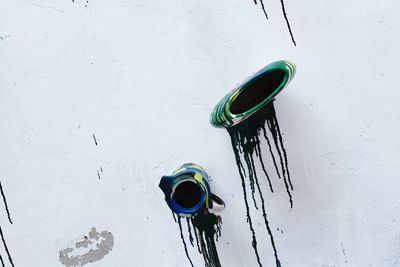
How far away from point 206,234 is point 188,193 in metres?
0.10

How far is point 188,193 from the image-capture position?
2.24 ft

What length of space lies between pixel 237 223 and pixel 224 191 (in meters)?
0.06

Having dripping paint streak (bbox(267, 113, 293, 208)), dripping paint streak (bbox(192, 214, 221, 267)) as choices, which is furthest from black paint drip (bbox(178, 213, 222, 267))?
dripping paint streak (bbox(267, 113, 293, 208))

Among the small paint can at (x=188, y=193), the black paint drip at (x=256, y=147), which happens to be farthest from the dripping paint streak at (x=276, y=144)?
the small paint can at (x=188, y=193)

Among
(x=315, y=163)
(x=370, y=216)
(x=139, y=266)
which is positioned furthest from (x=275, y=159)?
(x=139, y=266)

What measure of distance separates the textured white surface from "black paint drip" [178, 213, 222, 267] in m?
0.01

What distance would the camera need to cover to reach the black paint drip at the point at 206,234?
2.42 ft

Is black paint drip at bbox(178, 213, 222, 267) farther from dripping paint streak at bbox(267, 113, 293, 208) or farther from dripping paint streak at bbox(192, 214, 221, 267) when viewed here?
dripping paint streak at bbox(267, 113, 293, 208)

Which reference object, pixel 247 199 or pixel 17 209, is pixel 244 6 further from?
pixel 17 209

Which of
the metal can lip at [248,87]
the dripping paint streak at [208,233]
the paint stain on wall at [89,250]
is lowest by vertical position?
the dripping paint streak at [208,233]

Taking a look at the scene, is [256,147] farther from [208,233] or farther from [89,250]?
[89,250]

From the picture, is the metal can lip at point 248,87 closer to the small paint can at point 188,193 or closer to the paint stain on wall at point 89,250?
the small paint can at point 188,193

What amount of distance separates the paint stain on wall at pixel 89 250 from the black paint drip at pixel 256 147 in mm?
228

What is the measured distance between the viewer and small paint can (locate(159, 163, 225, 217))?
0.66 meters
